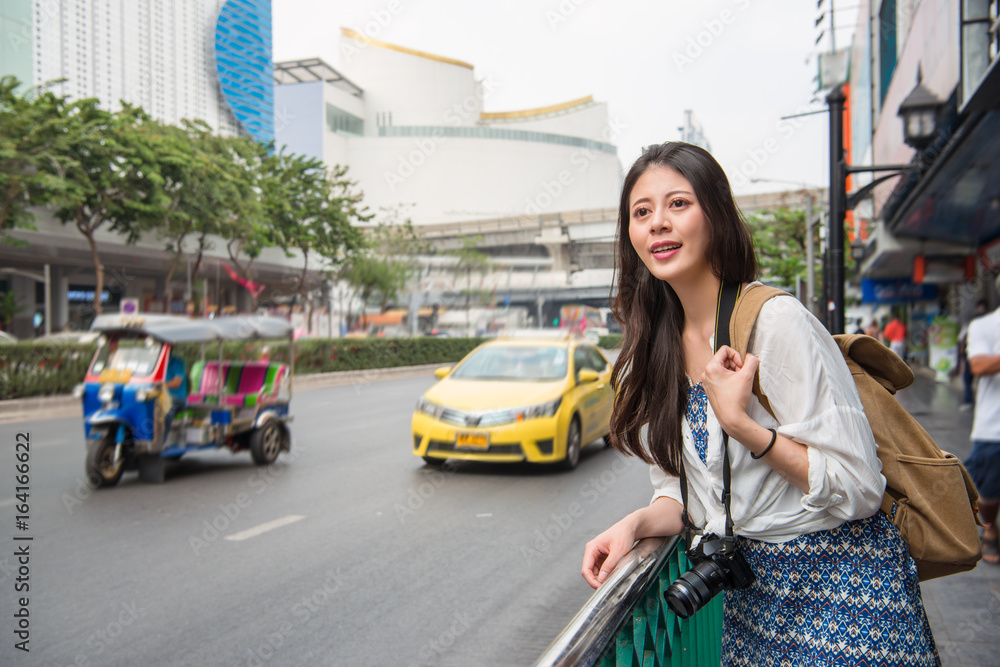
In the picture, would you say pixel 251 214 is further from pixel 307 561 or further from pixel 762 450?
pixel 762 450

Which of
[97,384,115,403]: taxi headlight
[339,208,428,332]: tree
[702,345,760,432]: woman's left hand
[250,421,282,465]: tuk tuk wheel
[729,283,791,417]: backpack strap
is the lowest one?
[250,421,282,465]: tuk tuk wheel

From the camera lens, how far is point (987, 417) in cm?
447

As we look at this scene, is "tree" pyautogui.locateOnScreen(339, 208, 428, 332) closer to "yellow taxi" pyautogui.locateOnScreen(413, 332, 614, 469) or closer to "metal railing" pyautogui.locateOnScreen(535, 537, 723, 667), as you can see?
"yellow taxi" pyautogui.locateOnScreen(413, 332, 614, 469)

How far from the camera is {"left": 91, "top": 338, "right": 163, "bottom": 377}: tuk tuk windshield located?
7523 millimetres

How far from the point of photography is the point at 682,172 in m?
1.61

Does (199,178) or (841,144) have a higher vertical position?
(199,178)

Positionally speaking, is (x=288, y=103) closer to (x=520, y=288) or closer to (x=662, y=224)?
(x=520, y=288)

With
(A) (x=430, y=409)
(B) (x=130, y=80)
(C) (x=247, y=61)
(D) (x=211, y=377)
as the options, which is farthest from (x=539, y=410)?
(C) (x=247, y=61)

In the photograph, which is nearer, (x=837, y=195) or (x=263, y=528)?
(x=263, y=528)

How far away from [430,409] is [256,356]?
3.27 meters

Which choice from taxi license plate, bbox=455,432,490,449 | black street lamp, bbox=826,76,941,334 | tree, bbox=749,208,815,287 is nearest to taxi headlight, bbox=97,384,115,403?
taxi license plate, bbox=455,432,490,449

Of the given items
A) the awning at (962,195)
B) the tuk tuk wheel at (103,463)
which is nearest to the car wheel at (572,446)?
the tuk tuk wheel at (103,463)

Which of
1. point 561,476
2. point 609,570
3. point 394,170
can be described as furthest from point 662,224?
point 394,170

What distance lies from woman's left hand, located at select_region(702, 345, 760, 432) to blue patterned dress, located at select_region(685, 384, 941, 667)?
0.34 meters
